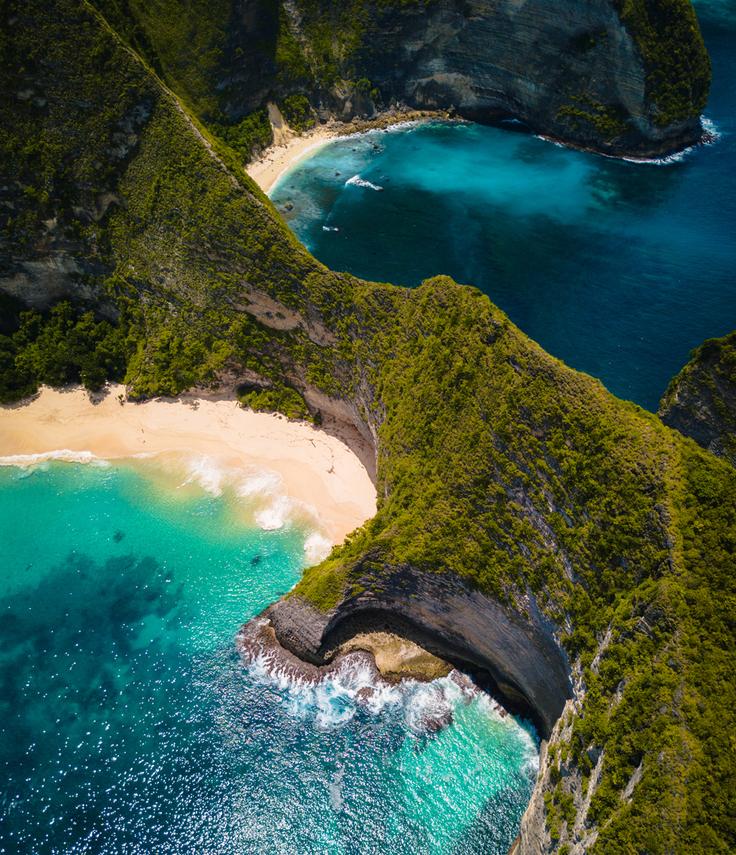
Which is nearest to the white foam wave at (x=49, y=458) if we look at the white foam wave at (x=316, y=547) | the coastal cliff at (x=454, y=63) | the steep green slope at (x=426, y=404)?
the steep green slope at (x=426, y=404)

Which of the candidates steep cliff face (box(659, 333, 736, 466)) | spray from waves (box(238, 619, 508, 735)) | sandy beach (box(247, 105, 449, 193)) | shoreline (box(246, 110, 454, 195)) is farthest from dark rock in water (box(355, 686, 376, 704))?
sandy beach (box(247, 105, 449, 193))

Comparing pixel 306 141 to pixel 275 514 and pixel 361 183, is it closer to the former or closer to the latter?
pixel 361 183

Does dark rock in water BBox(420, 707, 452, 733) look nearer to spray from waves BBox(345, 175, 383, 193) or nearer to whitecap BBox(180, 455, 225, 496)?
whitecap BBox(180, 455, 225, 496)

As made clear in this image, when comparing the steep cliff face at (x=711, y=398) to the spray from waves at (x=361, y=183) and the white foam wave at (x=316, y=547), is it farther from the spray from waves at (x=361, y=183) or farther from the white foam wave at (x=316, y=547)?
the spray from waves at (x=361, y=183)

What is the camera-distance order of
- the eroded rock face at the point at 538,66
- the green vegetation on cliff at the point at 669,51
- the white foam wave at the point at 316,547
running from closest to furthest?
the white foam wave at the point at 316,547
the green vegetation on cliff at the point at 669,51
the eroded rock face at the point at 538,66

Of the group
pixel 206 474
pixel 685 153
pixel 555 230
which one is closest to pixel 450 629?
pixel 206 474
